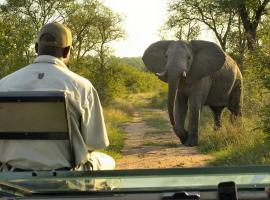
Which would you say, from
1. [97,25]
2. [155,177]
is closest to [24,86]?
[155,177]

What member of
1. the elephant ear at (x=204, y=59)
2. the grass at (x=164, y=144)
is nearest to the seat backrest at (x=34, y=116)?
the grass at (x=164, y=144)

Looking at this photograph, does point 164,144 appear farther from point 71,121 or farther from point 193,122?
point 71,121

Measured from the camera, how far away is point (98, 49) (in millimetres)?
41438

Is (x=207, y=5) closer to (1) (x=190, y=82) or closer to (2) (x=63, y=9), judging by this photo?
(2) (x=63, y=9)

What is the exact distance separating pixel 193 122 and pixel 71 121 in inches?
395

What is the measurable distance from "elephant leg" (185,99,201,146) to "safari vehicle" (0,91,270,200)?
9880mm

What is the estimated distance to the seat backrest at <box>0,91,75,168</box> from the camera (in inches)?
127

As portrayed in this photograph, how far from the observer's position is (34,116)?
3.33 m

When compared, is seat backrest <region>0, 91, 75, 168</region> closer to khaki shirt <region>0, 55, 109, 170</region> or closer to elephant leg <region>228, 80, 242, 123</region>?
khaki shirt <region>0, 55, 109, 170</region>

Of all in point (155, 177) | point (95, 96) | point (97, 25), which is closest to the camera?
point (155, 177)

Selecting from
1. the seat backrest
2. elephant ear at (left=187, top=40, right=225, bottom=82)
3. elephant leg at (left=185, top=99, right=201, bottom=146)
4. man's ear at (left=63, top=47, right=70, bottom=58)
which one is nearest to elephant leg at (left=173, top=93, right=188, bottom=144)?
elephant leg at (left=185, top=99, right=201, bottom=146)

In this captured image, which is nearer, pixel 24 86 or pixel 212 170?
pixel 212 170

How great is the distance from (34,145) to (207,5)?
93.2 ft

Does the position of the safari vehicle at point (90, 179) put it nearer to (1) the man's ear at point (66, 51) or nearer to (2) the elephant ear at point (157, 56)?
(1) the man's ear at point (66, 51)
